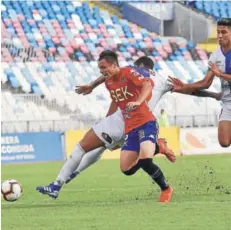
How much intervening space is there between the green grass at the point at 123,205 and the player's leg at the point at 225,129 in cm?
71

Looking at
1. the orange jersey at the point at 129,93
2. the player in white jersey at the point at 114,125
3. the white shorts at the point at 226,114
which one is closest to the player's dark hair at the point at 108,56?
the orange jersey at the point at 129,93

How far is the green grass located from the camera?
9.03 metres

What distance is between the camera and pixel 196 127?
28703mm

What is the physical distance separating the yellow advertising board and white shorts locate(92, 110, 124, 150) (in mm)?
13086

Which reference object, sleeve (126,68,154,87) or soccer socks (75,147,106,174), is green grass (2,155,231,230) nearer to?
soccer socks (75,147,106,174)

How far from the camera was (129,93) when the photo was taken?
1166 cm

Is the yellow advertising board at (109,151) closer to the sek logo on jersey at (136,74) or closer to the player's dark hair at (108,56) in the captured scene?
the sek logo on jersey at (136,74)

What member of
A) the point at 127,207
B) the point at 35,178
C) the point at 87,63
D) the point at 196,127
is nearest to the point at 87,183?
the point at 35,178

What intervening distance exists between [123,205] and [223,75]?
204cm

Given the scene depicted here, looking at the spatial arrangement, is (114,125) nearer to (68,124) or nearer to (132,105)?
(132,105)

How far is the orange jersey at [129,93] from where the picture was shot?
11633 millimetres

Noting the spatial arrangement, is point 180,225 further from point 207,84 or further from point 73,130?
point 73,130

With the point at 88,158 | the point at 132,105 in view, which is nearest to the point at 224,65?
the point at 132,105

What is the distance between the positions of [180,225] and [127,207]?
2169mm
